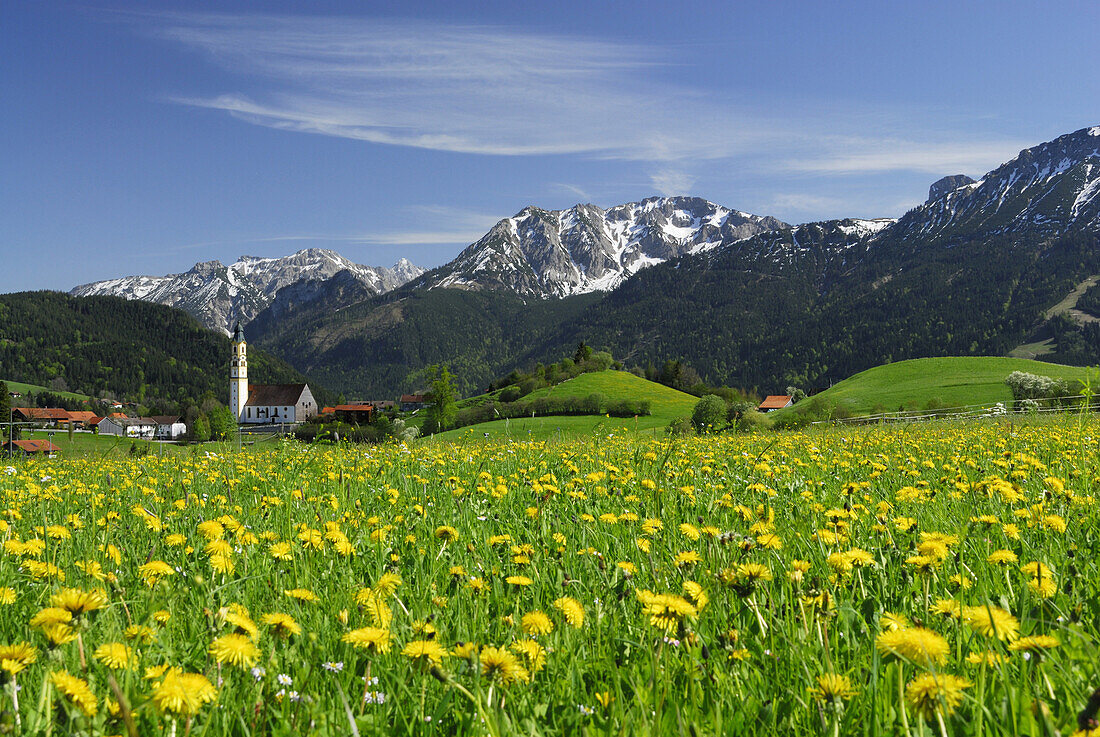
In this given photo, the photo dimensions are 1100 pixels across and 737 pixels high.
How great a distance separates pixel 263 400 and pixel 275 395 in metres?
3.94

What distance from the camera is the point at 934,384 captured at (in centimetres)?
5519

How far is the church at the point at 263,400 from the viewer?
7165 inches

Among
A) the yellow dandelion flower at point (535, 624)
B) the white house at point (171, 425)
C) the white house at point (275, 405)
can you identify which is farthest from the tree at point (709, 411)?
the white house at point (171, 425)

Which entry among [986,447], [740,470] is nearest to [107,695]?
[740,470]

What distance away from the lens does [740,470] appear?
21.7ft

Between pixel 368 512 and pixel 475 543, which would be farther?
pixel 368 512

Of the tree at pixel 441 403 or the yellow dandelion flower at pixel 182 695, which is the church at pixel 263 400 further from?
the yellow dandelion flower at pixel 182 695

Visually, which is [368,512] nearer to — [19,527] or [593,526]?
[593,526]

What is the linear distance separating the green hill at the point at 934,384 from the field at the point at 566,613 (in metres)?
35.1

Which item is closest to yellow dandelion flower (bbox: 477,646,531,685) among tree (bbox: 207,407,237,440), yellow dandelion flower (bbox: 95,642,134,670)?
yellow dandelion flower (bbox: 95,642,134,670)

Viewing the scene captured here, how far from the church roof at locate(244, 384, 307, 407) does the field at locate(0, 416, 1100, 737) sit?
191 m

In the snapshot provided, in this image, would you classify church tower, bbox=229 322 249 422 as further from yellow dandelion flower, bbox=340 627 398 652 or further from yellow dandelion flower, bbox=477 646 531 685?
yellow dandelion flower, bbox=477 646 531 685

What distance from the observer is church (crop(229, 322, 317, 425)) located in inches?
7165

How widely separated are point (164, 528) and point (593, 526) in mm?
2838
